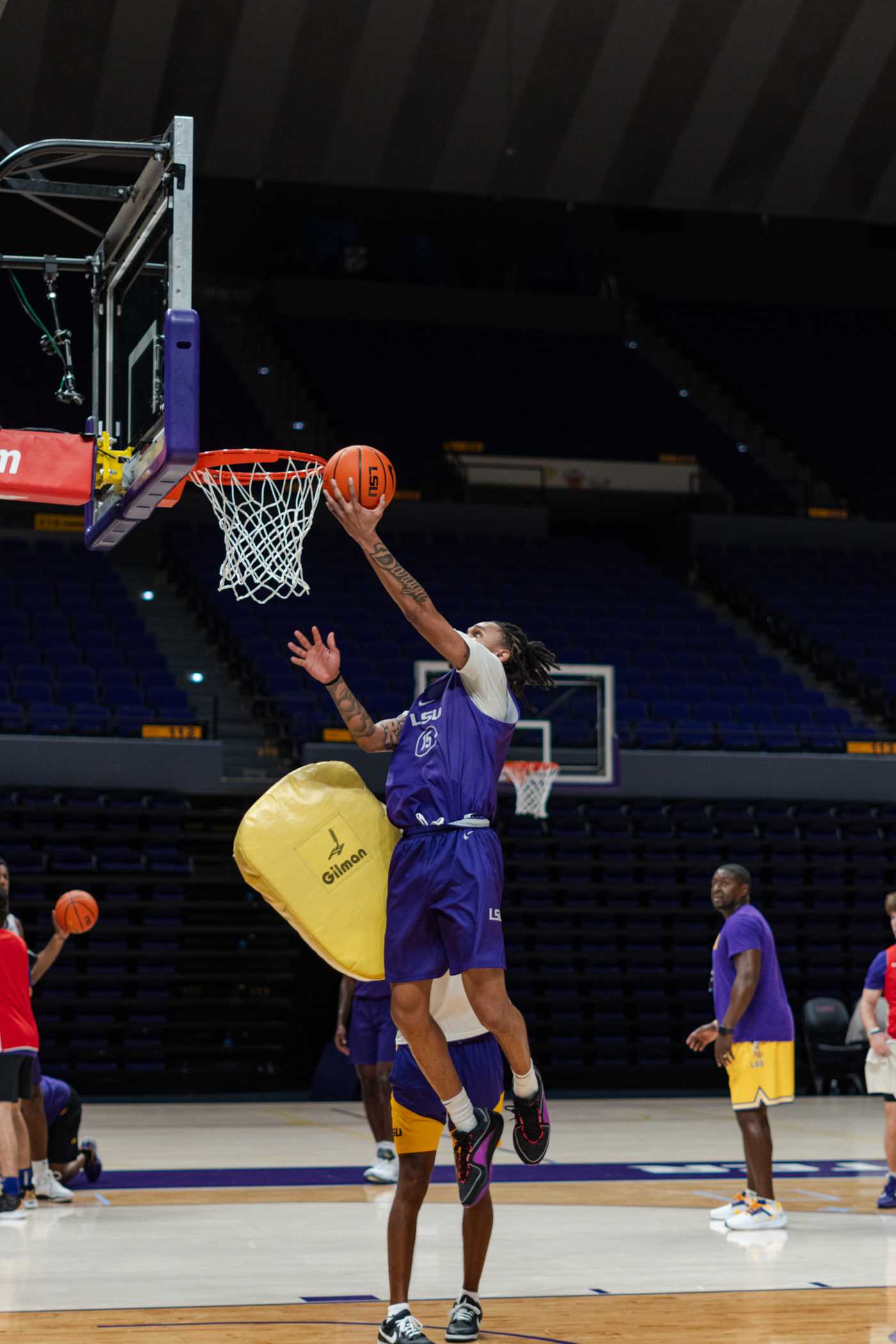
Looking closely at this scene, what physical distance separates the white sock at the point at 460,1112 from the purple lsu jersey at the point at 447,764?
90 centimetres

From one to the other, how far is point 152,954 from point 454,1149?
10.5m

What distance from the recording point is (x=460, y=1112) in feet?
17.8

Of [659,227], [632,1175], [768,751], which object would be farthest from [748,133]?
[632,1175]

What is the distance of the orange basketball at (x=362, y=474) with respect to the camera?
5332mm

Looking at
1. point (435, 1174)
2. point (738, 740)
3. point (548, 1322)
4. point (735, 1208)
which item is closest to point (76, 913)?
point (435, 1174)

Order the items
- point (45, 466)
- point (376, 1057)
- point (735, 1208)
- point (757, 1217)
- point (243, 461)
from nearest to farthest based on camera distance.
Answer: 1. point (45, 466)
2. point (243, 461)
3. point (757, 1217)
4. point (735, 1208)
5. point (376, 1057)

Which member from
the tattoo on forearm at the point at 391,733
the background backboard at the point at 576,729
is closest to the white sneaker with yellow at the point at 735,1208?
the tattoo on forearm at the point at 391,733

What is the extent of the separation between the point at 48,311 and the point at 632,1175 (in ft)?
53.7

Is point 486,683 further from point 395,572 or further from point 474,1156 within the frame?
point 474,1156

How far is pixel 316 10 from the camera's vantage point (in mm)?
19578

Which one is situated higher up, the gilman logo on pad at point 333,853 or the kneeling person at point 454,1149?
the gilman logo on pad at point 333,853

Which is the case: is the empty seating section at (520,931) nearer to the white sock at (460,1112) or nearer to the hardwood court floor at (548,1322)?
the hardwood court floor at (548,1322)

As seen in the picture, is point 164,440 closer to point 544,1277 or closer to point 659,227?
point 544,1277

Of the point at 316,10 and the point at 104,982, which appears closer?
the point at 104,982
